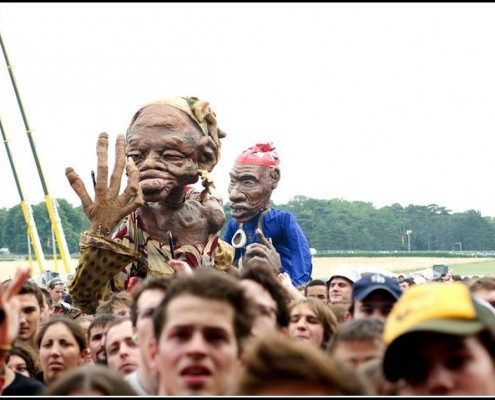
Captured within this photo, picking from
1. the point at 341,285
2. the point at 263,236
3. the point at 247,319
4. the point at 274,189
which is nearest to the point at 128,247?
the point at 341,285

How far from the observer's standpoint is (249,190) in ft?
48.6

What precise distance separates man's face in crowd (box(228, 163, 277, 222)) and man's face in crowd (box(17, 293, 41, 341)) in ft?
16.7

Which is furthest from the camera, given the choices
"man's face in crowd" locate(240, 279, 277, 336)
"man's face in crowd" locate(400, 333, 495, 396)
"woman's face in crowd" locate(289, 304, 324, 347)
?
"woman's face in crowd" locate(289, 304, 324, 347)

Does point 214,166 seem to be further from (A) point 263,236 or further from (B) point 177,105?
(A) point 263,236

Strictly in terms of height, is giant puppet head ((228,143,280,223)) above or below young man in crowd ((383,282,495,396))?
above

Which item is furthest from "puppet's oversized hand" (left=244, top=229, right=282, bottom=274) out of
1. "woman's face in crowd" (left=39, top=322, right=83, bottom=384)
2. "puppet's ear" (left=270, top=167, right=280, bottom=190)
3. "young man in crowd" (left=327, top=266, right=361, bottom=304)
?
"woman's face in crowd" (left=39, top=322, right=83, bottom=384)

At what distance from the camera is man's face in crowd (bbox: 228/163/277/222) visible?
48.3ft

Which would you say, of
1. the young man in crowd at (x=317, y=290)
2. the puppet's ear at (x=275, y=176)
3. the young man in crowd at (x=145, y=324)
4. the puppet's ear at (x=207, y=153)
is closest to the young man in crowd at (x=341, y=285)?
the young man in crowd at (x=317, y=290)

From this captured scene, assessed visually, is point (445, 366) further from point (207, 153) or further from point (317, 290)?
point (317, 290)

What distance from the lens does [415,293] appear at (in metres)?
5.03

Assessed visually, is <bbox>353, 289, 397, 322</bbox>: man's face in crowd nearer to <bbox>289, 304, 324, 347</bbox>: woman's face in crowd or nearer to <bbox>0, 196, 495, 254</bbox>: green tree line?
<bbox>289, 304, 324, 347</bbox>: woman's face in crowd

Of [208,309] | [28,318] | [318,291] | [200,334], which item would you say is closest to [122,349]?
[28,318]

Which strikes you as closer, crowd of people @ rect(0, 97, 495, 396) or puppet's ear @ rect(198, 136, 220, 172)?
crowd of people @ rect(0, 97, 495, 396)

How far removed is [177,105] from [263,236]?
8.92ft
